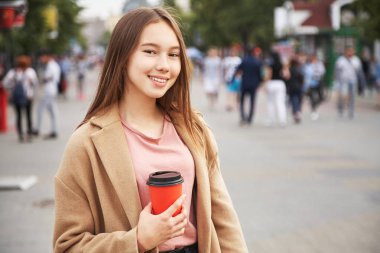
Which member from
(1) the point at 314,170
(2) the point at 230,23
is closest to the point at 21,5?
(1) the point at 314,170

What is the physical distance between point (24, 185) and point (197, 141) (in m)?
6.39

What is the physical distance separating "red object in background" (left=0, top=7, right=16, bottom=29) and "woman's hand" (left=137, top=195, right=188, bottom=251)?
863 centimetres

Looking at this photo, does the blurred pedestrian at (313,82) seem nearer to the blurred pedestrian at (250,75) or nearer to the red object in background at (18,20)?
the blurred pedestrian at (250,75)

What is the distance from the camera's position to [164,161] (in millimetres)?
2111

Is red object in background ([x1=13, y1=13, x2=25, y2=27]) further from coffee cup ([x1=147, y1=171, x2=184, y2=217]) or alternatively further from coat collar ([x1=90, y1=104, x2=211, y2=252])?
coffee cup ([x1=147, y1=171, x2=184, y2=217])

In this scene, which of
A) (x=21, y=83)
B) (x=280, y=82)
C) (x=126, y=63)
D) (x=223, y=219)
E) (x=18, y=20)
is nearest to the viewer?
(x=126, y=63)

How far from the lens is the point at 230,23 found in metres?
50.1

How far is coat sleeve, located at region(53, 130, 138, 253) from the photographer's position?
2004mm

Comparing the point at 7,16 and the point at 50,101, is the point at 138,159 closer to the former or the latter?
the point at 7,16

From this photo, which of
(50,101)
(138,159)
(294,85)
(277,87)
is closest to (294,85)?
(294,85)

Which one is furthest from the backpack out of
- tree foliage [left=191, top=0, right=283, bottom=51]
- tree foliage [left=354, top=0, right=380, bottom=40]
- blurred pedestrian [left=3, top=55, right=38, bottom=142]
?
tree foliage [left=191, top=0, right=283, bottom=51]

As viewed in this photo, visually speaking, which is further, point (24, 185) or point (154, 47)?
point (24, 185)

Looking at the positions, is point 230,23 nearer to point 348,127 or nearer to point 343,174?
point 348,127

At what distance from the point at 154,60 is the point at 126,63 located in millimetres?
110
